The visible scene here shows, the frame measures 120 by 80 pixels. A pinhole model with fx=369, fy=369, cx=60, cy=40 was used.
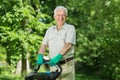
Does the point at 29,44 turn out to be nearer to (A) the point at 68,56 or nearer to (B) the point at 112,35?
(B) the point at 112,35

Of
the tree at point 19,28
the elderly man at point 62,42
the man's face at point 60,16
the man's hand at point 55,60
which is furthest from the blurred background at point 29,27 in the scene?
the man's hand at point 55,60

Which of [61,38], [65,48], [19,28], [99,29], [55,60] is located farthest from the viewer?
[99,29]

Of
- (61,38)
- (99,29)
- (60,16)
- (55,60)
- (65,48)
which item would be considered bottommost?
(99,29)

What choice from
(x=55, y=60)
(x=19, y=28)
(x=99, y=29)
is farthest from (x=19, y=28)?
(x=55, y=60)

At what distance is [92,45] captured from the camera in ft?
94.8

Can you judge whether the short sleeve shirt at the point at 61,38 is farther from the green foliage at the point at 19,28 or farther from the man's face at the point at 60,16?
the green foliage at the point at 19,28

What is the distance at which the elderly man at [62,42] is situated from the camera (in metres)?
5.60

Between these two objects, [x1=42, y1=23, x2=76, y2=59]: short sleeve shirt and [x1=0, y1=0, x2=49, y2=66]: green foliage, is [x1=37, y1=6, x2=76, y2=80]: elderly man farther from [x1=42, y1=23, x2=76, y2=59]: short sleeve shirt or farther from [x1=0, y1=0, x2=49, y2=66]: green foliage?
[x1=0, y1=0, x2=49, y2=66]: green foliage

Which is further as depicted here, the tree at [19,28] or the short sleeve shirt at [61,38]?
the tree at [19,28]

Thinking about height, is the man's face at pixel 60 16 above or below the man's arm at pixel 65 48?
above

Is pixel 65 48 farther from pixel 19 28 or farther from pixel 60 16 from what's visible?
pixel 19 28

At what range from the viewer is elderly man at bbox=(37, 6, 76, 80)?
560cm

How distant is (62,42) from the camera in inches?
223

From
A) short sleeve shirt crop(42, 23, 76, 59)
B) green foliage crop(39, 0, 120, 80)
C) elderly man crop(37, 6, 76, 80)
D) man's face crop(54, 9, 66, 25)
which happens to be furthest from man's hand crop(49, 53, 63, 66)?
green foliage crop(39, 0, 120, 80)
